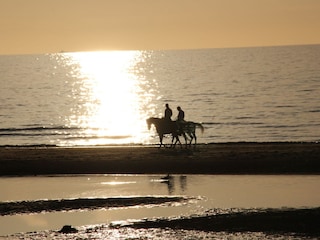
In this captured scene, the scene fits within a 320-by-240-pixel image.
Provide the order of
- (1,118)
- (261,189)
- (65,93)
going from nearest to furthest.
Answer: (261,189) < (1,118) < (65,93)

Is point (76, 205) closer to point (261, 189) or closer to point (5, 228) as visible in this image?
point (5, 228)

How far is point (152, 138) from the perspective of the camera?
65.1m

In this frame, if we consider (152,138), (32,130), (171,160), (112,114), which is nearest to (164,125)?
(171,160)

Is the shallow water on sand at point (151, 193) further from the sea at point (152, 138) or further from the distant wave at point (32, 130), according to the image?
the distant wave at point (32, 130)

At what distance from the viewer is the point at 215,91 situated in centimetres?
13375

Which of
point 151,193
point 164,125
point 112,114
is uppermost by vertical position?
point 112,114

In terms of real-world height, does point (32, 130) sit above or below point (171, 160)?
above

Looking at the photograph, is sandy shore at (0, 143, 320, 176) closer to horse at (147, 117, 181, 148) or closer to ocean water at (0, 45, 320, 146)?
horse at (147, 117, 181, 148)

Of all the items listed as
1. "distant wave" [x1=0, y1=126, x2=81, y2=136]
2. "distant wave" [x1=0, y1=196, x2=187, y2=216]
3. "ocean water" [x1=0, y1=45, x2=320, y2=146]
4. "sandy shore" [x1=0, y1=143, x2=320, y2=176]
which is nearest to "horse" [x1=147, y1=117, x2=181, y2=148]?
"sandy shore" [x1=0, y1=143, x2=320, y2=176]

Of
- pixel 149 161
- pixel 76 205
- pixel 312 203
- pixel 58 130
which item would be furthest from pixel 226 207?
pixel 58 130

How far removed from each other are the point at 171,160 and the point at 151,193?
31.6 feet

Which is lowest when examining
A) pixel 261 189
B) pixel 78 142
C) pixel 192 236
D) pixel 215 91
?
pixel 192 236

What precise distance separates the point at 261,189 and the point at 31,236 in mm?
9673

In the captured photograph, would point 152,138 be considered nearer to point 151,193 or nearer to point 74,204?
point 151,193
